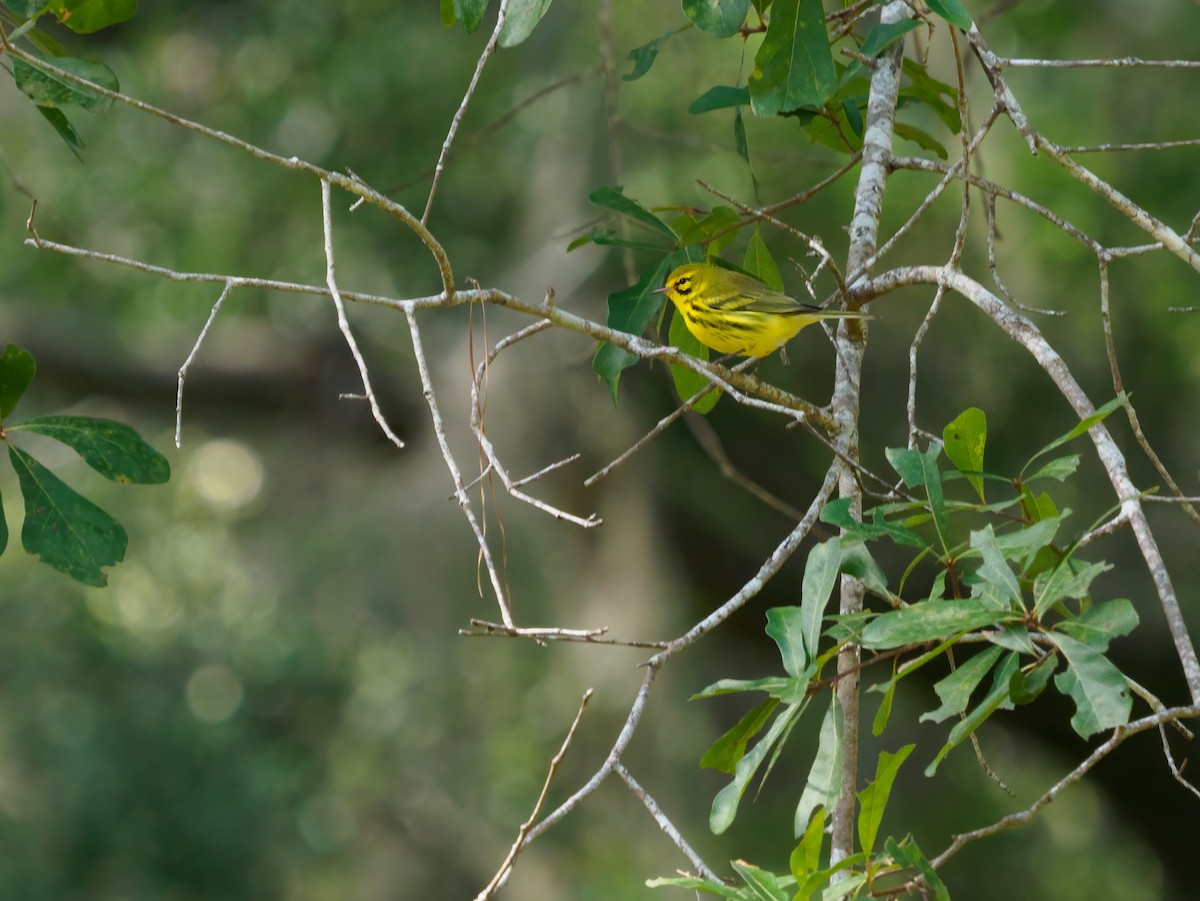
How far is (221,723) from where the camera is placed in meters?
6.18

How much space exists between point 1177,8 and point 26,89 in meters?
5.53

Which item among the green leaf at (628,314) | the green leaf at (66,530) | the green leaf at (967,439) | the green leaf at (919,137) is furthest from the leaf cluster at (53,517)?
the green leaf at (919,137)

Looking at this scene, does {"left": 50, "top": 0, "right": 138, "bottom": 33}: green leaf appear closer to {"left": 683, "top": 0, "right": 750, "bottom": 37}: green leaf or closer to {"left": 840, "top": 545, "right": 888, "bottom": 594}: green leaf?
{"left": 683, "top": 0, "right": 750, "bottom": 37}: green leaf

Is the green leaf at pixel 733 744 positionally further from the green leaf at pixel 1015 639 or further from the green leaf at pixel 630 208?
the green leaf at pixel 630 208

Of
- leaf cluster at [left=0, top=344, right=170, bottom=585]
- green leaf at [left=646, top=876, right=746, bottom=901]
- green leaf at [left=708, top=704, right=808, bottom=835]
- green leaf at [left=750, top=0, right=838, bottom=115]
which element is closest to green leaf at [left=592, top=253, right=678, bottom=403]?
green leaf at [left=750, top=0, right=838, bottom=115]

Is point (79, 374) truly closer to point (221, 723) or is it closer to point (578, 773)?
point (221, 723)

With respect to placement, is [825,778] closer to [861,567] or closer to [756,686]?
[756,686]

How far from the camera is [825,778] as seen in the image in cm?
147

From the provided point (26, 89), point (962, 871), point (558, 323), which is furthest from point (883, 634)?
point (962, 871)

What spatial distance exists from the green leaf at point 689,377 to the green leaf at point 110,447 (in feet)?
3.06

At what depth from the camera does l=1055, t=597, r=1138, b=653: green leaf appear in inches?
51.7

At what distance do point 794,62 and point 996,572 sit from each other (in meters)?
0.92

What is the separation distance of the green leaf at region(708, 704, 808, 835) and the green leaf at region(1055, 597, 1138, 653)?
0.31 metres

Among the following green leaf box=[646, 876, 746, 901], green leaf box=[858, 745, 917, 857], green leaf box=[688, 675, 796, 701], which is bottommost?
green leaf box=[646, 876, 746, 901]
